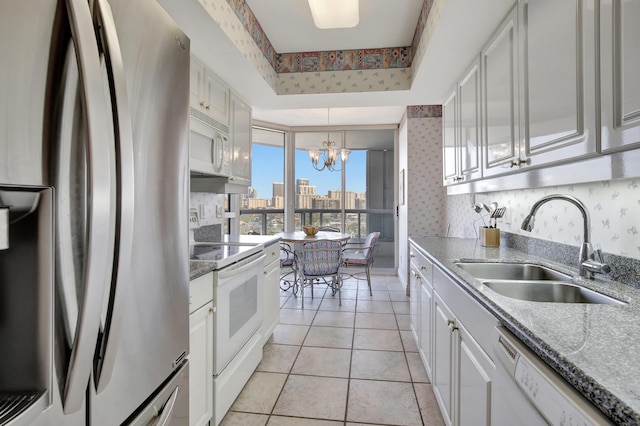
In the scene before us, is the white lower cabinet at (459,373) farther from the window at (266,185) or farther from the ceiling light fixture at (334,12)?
the window at (266,185)

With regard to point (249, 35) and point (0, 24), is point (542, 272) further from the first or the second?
point (249, 35)

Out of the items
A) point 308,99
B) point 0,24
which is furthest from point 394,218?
point 0,24

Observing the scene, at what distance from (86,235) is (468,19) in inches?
80.8

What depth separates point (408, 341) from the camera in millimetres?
2889

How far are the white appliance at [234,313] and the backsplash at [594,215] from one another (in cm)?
180

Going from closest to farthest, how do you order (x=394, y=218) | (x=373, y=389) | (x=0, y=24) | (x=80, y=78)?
(x=0, y=24) < (x=80, y=78) < (x=373, y=389) < (x=394, y=218)

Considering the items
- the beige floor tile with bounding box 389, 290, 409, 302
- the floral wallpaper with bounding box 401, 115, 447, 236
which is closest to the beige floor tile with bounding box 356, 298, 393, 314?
the beige floor tile with bounding box 389, 290, 409, 302

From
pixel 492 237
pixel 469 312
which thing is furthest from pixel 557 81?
pixel 492 237

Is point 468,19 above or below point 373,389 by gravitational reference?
above

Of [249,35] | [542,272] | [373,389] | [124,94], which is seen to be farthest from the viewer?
[249,35]

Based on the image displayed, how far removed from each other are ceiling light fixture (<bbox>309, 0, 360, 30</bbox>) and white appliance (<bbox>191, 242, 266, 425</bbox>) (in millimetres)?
1486

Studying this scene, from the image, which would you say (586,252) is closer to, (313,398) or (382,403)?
(382,403)

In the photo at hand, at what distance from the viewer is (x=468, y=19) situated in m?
1.78

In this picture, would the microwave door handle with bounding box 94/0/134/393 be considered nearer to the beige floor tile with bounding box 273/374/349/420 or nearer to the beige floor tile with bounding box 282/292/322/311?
the beige floor tile with bounding box 273/374/349/420
